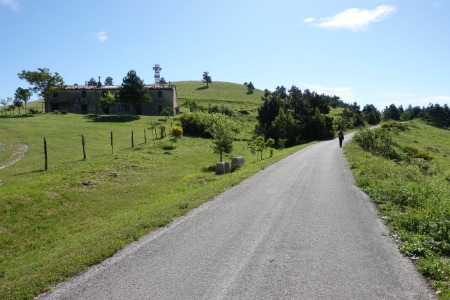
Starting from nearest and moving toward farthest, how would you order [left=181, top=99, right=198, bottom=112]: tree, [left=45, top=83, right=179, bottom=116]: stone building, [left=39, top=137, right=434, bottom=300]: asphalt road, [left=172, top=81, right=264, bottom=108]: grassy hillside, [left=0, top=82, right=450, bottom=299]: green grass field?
[left=39, top=137, right=434, bottom=300]: asphalt road
[left=0, top=82, right=450, bottom=299]: green grass field
[left=45, top=83, right=179, bottom=116]: stone building
[left=181, top=99, right=198, bottom=112]: tree
[left=172, top=81, right=264, bottom=108]: grassy hillside

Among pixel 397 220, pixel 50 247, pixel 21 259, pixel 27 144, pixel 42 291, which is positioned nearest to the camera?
pixel 42 291

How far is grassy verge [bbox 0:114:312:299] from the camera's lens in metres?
8.88

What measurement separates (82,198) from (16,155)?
13938 millimetres

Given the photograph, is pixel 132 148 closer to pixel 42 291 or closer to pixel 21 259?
pixel 21 259

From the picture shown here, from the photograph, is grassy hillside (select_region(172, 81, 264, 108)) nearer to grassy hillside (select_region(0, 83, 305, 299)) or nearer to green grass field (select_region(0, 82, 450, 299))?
green grass field (select_region(0, 82, 450, 299))

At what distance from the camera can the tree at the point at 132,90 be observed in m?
66.8

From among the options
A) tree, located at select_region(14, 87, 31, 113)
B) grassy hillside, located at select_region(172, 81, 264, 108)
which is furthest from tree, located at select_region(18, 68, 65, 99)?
grassy hillside, located at select_region(172, 81, 264, 108)

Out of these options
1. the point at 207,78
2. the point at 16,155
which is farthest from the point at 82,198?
the point at 207,78

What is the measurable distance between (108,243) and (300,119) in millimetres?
67337

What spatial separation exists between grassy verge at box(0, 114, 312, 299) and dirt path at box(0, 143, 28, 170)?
26.9 inches

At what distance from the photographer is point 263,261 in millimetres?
7656

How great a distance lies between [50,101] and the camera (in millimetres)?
75500

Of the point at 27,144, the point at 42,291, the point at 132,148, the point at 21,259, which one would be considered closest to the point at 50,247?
the point at 21,259

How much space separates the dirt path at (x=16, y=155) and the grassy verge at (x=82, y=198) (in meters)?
0.68
